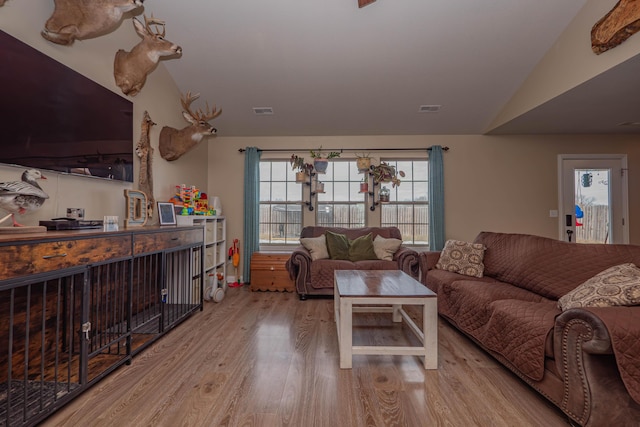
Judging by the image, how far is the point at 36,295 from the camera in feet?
6.35

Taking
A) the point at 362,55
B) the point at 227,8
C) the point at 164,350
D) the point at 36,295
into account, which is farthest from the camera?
the point at 362,55

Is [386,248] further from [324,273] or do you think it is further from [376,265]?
[324,273]

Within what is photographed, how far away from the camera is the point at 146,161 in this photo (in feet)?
10.3

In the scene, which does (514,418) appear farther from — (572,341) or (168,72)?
(168,72)

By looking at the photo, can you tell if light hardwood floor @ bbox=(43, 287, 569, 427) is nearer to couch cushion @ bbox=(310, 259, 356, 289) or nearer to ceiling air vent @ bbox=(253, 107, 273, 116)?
couch cushion @ bbox=(310, 259, 356, 289)

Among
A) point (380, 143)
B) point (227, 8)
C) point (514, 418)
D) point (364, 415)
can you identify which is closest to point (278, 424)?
point (364, 415)

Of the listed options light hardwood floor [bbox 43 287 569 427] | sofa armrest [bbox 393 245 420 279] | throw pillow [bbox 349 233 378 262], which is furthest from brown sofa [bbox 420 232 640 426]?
throw pillow [bbox 349 233 378 262]

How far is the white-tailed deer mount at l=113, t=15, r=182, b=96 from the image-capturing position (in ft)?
8.64

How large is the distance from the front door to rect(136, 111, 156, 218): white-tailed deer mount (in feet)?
19.0

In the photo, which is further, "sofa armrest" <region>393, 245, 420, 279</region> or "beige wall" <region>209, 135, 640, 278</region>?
"beige wall" <region>209, 135, 640, 278</region>

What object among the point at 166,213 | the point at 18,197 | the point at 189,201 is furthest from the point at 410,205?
the point at 18,197

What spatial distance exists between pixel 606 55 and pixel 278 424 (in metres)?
3.89

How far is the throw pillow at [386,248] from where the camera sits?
4.08 meters

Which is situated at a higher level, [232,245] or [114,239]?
[114,239]
